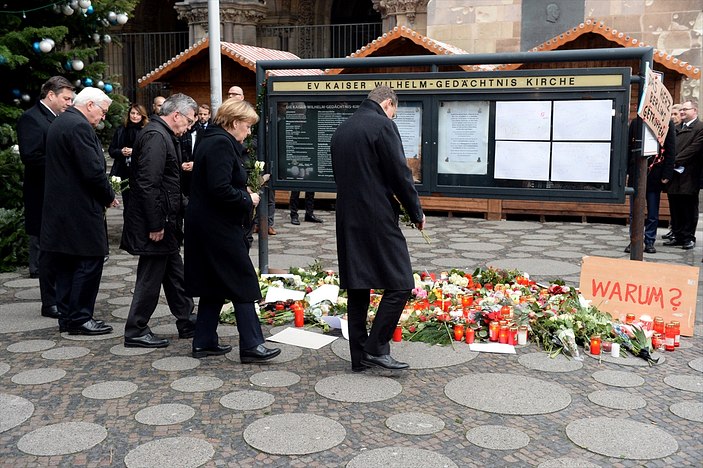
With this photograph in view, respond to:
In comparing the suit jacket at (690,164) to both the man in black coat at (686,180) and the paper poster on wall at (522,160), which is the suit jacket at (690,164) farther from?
the paper poster on wall at (522,160)

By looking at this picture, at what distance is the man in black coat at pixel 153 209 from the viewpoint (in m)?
5.11

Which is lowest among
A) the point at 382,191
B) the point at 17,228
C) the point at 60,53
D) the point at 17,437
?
the point at 17,437

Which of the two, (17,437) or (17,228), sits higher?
(17,228)

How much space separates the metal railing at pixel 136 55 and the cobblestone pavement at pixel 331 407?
18.8m

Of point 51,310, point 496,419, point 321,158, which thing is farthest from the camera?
point 321,158

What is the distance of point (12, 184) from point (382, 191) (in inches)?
212

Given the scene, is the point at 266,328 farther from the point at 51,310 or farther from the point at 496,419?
the point at 496,419

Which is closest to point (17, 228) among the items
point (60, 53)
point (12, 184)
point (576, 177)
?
point (12, 184)

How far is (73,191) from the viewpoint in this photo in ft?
18.1

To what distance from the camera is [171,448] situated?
364 centimetres

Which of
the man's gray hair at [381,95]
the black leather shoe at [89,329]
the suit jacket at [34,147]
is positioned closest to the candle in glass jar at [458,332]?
the man's gray hair at [381,95]

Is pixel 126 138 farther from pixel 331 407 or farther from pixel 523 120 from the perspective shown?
pixel 331 407

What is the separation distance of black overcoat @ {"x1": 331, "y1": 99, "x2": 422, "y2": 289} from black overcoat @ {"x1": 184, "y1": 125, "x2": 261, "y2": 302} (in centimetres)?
68

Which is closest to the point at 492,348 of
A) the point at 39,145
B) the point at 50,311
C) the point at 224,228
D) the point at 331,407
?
the point at 331,407
